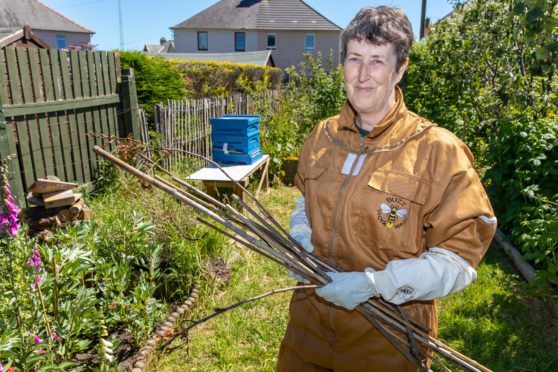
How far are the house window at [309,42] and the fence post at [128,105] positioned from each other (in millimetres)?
32590

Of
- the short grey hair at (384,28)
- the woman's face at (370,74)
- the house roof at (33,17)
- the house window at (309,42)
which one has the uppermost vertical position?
the house roof at (33,17)

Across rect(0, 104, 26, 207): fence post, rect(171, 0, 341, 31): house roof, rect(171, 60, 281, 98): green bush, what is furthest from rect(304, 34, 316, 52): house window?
rect(0, 104, 26, 207): fence post

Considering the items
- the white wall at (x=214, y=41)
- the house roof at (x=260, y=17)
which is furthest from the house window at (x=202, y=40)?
the house roof at (x=260, y=17)

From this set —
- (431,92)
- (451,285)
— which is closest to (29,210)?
(451,285)

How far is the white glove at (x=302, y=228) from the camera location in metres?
2.01

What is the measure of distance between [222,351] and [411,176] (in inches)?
93.9

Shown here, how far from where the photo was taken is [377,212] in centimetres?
171

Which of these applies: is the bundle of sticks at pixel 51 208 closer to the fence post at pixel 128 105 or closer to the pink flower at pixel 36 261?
the pink flower at pixel 36 261

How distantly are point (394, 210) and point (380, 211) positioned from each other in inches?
2.1

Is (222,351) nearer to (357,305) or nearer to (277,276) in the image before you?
(277,276)

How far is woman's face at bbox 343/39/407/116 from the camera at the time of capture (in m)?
1.75

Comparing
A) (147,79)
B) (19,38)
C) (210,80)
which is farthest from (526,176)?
(19,38)

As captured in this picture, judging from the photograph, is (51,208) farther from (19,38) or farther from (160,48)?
(160,48)

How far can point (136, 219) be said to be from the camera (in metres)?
3.72
